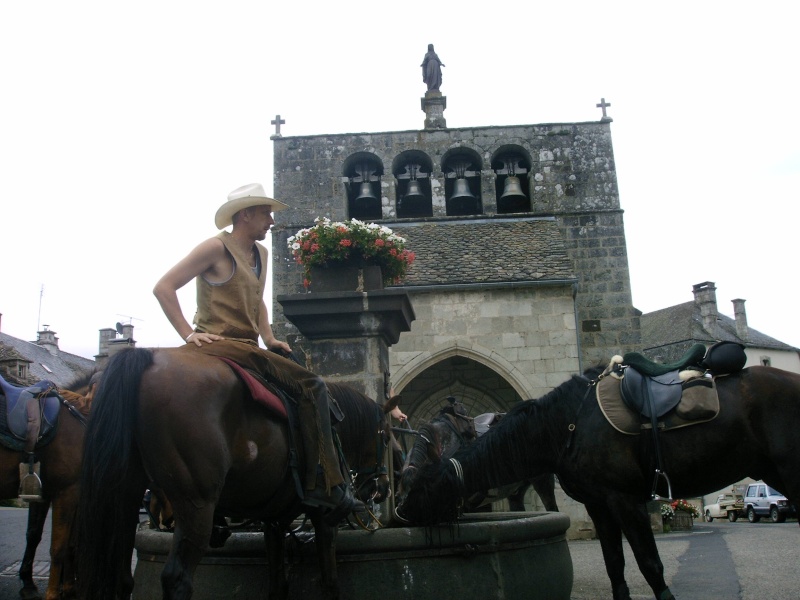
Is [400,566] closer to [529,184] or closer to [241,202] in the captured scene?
[241,202]

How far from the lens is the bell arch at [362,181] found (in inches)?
785

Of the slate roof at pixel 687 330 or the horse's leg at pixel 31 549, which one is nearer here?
the horse's leg at pixel 31 549

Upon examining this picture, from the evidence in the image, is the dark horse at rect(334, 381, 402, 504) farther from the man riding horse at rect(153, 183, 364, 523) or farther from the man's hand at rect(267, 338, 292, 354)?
the man riding horse at rect(153, 183, 364, 523)

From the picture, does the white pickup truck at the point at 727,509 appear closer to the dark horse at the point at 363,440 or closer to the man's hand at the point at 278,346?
the dark horse at the point at 363,440

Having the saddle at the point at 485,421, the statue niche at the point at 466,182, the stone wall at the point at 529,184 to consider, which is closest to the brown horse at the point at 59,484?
the saddle at the point at 485,421

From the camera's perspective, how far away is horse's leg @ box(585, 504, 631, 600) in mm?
4977

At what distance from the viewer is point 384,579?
448 centimetres

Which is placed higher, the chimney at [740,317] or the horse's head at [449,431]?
the chimney at [740,317]

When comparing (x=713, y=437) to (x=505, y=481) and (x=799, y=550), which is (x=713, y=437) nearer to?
(x=505, y=481)

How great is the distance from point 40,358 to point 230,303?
41021mm

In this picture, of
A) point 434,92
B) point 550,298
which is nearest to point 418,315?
point 550,298

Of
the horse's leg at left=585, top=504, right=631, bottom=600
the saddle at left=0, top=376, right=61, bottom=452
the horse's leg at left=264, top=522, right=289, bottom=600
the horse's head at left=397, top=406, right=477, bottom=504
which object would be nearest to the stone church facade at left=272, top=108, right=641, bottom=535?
the horse's head at left=397, top=406, right=477, bottom=504

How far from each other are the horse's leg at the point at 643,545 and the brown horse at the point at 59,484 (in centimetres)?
409

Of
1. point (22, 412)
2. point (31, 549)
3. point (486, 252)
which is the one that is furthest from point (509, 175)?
point (22, 412)
